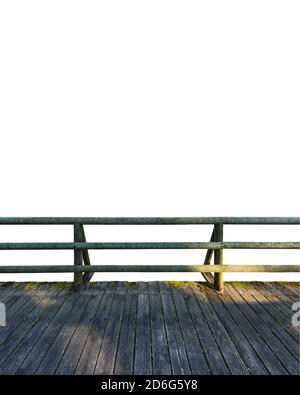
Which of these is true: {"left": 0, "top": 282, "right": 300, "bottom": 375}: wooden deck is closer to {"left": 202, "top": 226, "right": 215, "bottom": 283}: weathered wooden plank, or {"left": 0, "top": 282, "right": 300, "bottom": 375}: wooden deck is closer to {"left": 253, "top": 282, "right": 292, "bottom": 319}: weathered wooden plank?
{"left": 253, "top": 282, "right": 292, "bottom": 319}: weathered wooden plank

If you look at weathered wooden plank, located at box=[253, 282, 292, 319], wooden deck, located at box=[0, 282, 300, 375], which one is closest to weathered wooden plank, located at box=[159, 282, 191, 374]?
wooden deck, located at box=[0, 282, 300, 375]

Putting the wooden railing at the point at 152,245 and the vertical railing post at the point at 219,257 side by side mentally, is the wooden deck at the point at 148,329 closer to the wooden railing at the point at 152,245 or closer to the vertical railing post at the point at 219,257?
the vertical railing post at the point at 219,257

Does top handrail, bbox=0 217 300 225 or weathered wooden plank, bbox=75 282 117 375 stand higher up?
top handrail, bbox=0 217 300 225

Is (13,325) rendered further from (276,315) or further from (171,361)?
(276,315)

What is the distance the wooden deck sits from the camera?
10.1ft

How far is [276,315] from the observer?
4199 millimetres

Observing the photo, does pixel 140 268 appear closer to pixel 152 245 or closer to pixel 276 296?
pixel 152 245

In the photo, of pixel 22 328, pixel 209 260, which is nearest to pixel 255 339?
pixel 209 260

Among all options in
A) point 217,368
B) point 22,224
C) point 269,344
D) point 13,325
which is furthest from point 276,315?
point 22,224

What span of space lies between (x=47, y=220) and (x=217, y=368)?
3.13m

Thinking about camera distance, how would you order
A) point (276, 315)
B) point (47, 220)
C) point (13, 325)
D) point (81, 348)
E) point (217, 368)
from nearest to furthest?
point (217, 368)
point (81, 348)
point (13, 325)
point (276, 315)
point (47, 220)

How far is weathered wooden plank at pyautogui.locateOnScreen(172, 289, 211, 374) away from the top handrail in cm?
115

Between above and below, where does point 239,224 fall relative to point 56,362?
above

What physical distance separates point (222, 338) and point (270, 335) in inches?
23.2
